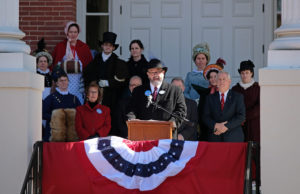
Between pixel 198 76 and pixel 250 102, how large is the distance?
1.04 meters

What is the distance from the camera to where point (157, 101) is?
372 inches

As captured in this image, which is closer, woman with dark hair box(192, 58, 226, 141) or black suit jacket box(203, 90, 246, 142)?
black suit jacket box(203, 90, 246, 142)

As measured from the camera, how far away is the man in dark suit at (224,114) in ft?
32.4

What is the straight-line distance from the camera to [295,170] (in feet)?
26.8

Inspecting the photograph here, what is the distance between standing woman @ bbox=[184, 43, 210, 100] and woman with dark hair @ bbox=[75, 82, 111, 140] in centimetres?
148

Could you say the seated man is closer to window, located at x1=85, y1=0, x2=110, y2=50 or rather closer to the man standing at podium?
the man standing at podium

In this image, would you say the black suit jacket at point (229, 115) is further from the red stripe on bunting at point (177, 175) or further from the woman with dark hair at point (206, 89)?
the red stripe on bunting at point (177, 175)

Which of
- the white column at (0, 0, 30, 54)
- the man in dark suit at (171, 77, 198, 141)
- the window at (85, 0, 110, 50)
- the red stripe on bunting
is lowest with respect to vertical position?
the red stripe on bunting

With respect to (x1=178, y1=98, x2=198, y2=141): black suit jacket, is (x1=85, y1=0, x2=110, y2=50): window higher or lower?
higher

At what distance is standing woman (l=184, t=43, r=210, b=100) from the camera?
37.0 ft

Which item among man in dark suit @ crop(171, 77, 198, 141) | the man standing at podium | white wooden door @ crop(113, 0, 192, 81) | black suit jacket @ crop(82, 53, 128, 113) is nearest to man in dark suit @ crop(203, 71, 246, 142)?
man in dark suit @ crop(171, 77, 198, 141)

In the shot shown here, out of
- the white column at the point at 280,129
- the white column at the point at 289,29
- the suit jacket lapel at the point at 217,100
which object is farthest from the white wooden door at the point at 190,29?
the white column at the point at 280,129

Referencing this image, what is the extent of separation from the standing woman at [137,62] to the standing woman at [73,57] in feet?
2.71

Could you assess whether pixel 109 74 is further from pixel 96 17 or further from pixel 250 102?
pixel 96 17
